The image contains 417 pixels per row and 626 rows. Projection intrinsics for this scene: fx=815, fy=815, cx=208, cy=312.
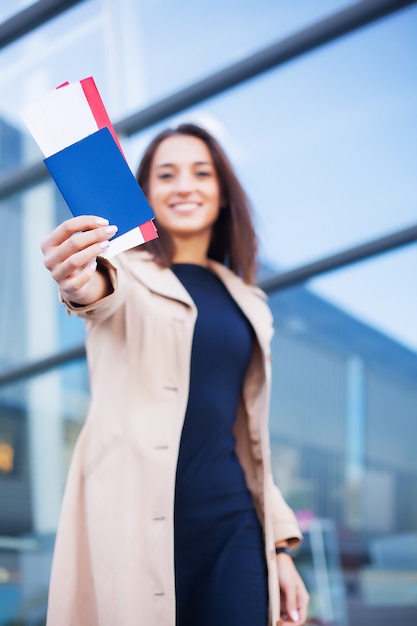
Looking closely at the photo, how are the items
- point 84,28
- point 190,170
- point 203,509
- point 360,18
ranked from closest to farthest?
1. point 203,509
2. point 190,170
3. point 360,18
4. point 84,28

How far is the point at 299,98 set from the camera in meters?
3.78

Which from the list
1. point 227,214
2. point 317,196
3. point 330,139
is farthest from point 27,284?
point 227,214

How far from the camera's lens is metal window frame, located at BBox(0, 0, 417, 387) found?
11.0 feet

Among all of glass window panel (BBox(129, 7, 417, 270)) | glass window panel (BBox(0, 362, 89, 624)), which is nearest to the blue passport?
glass window panel (BBox(129, 7, 417, 270))

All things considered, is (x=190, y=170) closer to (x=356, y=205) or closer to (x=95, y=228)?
(x=95, y=228)

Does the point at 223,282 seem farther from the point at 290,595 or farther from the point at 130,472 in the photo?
the point at 290,595

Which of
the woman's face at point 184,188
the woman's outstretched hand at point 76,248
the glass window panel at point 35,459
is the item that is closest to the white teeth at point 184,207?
the woman's face at point 184,188

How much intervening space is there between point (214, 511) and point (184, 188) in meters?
0.90

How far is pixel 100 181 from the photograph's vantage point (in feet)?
4.99

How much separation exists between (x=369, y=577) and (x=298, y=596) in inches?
75.1

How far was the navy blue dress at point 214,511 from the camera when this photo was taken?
6.11 feet

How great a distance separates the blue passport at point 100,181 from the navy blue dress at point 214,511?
1.98ft

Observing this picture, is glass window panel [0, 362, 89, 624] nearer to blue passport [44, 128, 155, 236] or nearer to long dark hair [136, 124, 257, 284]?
long dark hair [136, 124, 257, 284]

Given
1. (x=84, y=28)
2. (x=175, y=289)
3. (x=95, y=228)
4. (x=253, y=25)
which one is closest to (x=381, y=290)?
(x=253, y=25)
